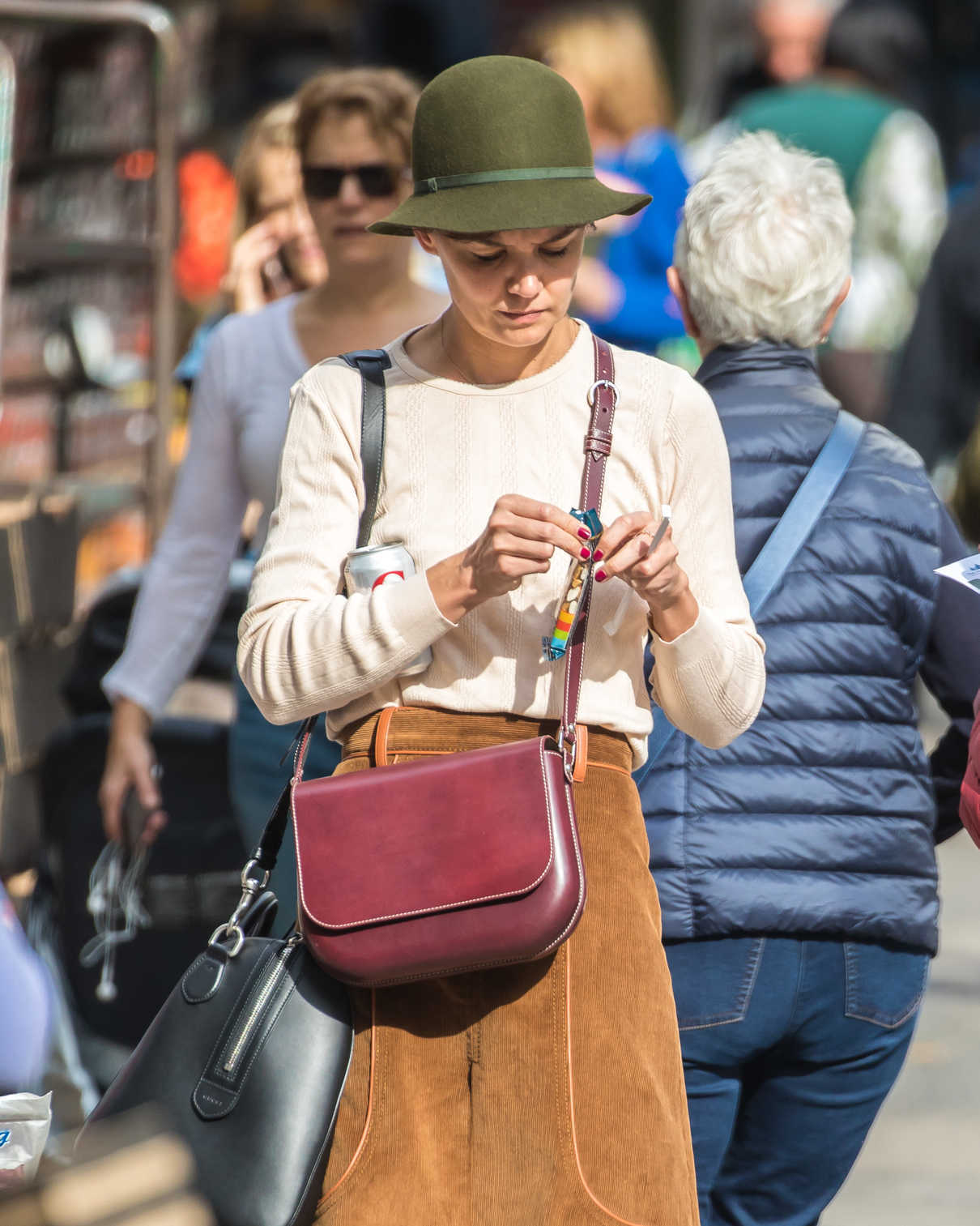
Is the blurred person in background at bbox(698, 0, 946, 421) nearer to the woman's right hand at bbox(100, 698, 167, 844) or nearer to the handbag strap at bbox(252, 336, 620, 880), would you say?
the woman's right hand at bbox(100, 698, 167, 844)

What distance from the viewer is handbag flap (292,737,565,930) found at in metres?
2.13

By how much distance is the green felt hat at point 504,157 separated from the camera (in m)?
2.22

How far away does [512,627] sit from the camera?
2.28 metres

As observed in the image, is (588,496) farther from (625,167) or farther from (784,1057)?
(625,167)

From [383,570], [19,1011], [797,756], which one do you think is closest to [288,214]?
[797,756]

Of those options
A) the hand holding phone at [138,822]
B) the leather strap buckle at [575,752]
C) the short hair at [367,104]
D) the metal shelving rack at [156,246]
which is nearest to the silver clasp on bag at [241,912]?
the leather strap buckle at [575,752]

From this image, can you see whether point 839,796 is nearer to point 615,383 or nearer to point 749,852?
point 749,852

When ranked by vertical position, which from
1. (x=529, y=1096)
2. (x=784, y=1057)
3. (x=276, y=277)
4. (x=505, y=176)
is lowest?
(x=784, y=1057)

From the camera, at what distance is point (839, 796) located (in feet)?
8.81

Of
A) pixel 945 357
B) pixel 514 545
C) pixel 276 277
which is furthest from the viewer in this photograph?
pixel 945 357

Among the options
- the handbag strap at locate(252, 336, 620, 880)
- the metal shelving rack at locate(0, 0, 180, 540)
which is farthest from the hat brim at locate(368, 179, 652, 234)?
the metal shelving rack at locate(0, 0, 180, 540)

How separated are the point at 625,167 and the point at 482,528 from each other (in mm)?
3511

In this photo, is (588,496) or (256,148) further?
(256,148)

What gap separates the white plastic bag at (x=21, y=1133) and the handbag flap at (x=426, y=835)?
0.37 m
